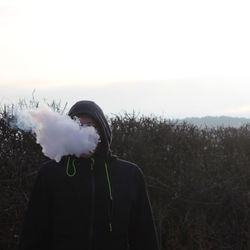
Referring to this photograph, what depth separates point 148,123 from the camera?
7555mm

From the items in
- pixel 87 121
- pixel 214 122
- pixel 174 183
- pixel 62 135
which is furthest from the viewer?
pixel 214 122

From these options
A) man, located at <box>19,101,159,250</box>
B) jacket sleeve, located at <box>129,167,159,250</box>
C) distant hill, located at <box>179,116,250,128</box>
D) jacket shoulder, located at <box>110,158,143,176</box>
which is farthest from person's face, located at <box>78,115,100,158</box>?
distant hill, located at <box>179,116,250,128</box>

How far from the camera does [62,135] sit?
9.73ft

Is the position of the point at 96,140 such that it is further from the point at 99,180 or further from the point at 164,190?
the point at 164,190

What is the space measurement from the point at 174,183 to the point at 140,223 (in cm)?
359

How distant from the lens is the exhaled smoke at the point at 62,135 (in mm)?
2965

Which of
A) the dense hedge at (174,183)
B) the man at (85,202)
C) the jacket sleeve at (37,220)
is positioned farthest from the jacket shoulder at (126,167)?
the dense hedge at (174,183)

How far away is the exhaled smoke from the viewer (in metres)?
2.96

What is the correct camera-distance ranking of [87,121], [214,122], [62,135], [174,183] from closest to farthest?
[62,135] < [87,121] < [174,183] < [214,122]

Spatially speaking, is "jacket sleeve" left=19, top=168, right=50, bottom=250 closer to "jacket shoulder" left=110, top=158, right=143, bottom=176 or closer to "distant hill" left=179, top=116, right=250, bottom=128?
"jacket shoulder" left=110, top=158, right=143, bottom=176

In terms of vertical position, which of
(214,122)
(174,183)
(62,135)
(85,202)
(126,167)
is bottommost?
(174,183)

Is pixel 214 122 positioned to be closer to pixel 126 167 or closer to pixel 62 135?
pixel 126 167

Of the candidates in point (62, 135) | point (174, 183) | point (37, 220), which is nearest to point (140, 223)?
point (37, 220)

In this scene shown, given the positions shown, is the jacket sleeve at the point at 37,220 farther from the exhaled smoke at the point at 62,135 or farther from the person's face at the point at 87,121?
the person's face at the point at 87,121
